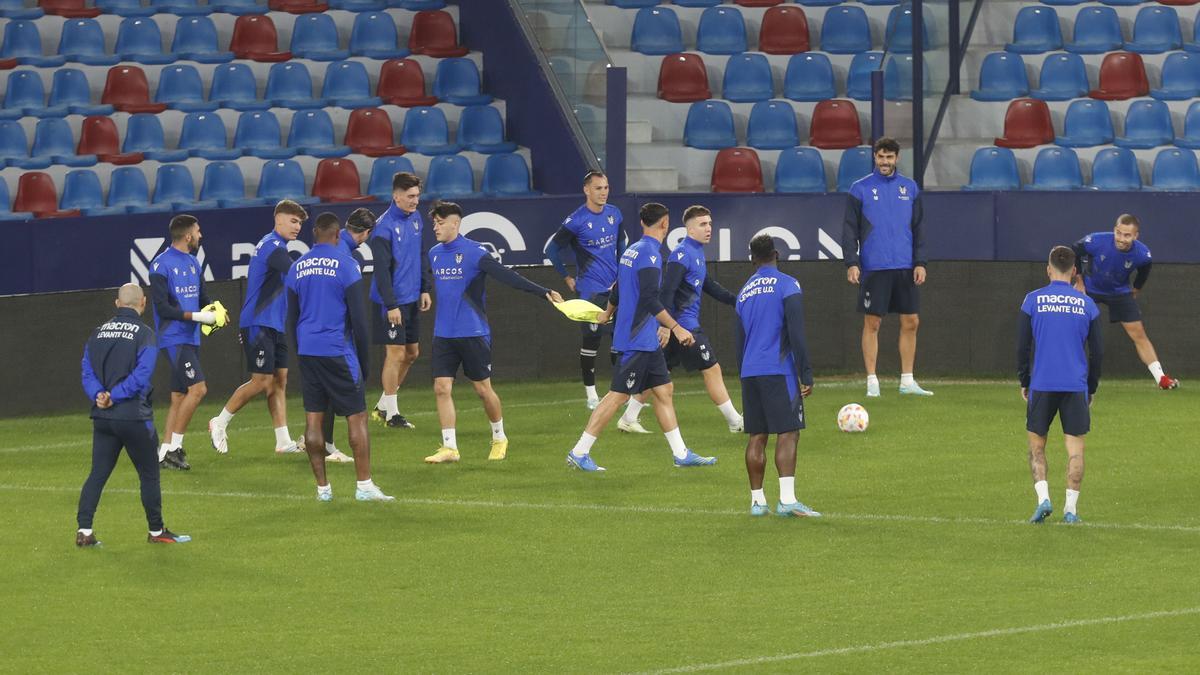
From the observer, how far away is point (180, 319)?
54.8 feet

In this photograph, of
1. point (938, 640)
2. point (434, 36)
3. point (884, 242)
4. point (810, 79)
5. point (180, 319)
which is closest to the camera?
point (938, 640)

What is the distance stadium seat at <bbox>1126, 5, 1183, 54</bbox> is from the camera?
26.4m

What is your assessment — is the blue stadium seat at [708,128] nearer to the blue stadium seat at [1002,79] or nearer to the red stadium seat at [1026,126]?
the blue stadium seat at [1002,79]

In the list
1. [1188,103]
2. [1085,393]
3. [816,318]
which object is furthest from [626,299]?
[1188,103]

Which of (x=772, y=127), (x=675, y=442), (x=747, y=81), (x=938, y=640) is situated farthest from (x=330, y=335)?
(x=747, y=81)

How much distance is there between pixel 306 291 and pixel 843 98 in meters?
12.3

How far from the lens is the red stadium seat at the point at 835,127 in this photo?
994 inches

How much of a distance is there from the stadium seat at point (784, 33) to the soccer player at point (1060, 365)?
13.1 metres

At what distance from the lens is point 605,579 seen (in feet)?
41.0

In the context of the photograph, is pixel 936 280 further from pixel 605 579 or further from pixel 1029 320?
pixel 605 579

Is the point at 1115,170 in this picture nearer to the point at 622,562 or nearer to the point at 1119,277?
the point at 1119,277

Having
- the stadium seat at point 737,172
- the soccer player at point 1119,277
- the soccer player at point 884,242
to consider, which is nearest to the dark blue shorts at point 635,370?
the soccer player at point 884,242

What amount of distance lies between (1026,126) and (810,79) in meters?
2.75

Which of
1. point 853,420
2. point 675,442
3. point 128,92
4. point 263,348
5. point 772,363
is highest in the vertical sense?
point 128,92
